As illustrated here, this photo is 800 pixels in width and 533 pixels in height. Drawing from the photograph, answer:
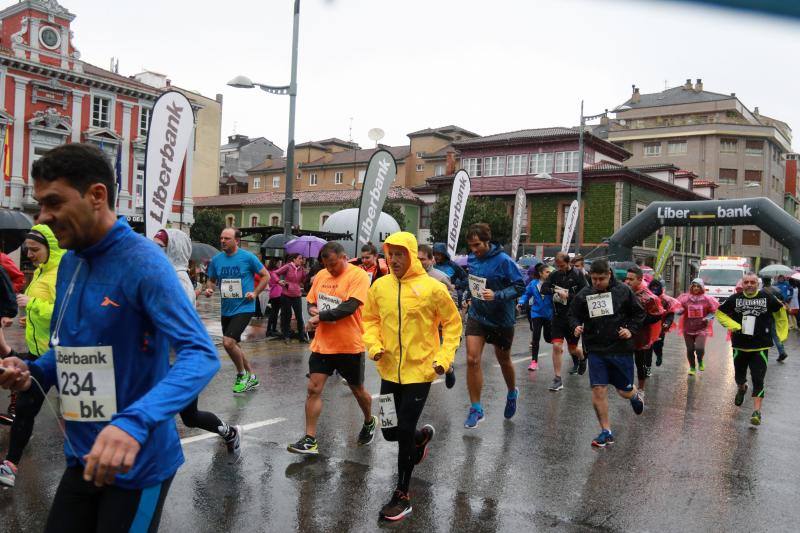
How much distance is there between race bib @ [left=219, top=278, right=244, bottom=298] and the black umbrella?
1050cm

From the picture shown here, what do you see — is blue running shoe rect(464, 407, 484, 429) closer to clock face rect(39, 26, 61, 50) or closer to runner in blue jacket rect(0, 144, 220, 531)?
runner in blue jacket rect(0, 144, 220, 531)

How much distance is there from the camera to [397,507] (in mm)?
4555

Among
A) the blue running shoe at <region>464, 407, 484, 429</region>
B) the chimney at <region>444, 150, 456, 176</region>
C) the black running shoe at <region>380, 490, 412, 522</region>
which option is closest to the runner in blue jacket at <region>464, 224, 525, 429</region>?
the blue running shoe at <region>464, 407, 484, 429</region>

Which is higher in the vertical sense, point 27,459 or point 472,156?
point 472,156

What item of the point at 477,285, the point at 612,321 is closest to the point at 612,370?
the point at 612,321

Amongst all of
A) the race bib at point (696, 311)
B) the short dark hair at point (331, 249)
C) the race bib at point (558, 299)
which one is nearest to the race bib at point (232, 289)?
the short dark hair at point (331, 249)

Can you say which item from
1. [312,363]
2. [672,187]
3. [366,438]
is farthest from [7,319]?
[672,187]

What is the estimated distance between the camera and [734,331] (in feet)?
27.6

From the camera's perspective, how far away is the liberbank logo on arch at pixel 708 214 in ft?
81.0

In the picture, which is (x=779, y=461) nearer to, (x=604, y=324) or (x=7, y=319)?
(x=604, y=324)

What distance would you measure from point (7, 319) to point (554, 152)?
45.3m

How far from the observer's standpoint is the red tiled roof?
5550 centimetres

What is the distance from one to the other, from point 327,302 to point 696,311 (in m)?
7.41

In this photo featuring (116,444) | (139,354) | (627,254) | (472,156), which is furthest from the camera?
(472,156)
